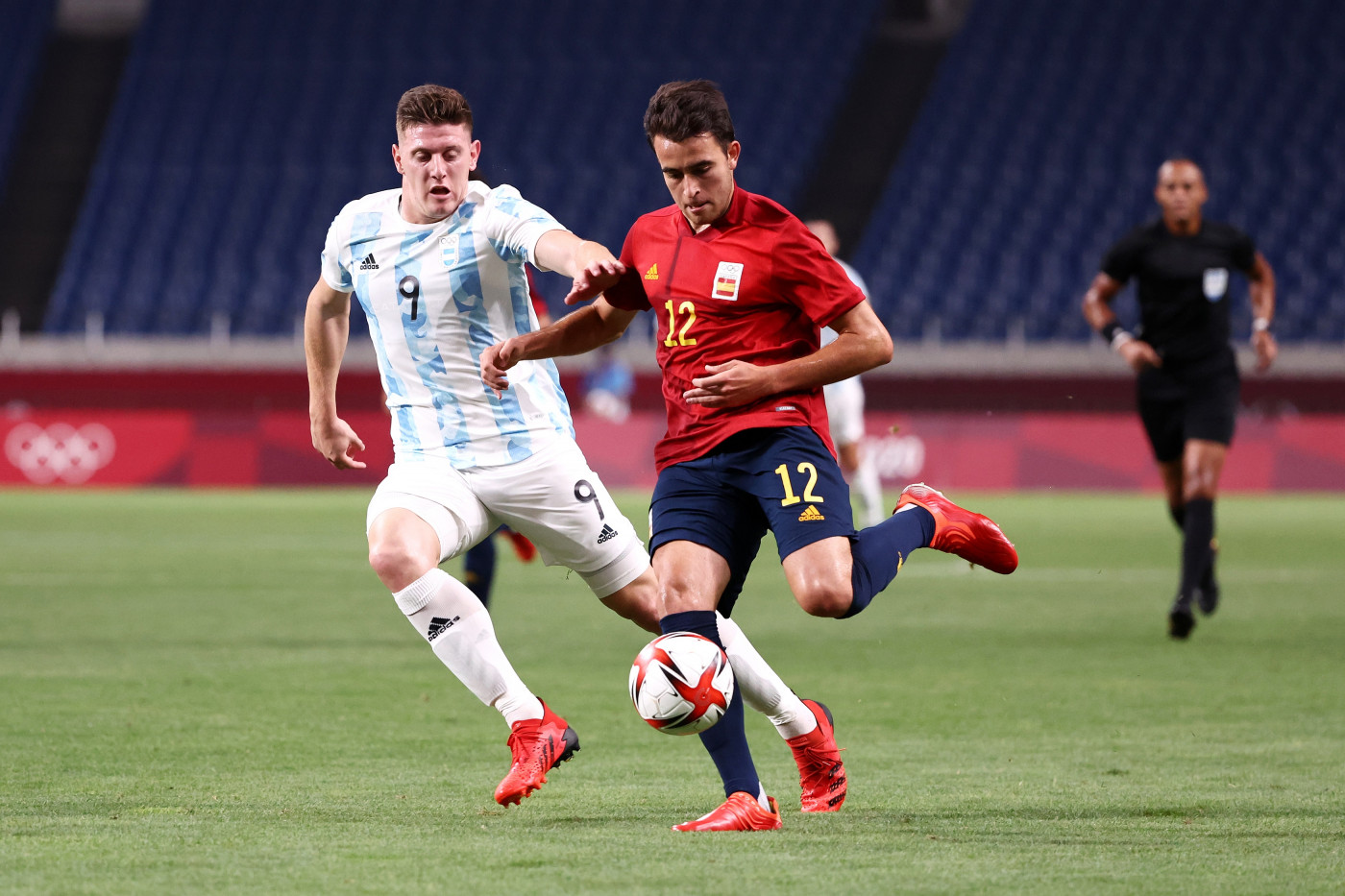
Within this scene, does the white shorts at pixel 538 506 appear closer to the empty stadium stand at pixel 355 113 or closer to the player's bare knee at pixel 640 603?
the player's bare knee at pixel 640 603

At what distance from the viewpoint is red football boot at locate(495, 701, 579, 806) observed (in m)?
4.46

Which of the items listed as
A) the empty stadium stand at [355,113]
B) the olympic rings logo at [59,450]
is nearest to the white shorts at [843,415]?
the olympic rings logo at [59,450]

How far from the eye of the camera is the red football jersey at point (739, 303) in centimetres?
457

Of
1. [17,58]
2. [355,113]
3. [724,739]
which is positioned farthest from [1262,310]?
[17,58]

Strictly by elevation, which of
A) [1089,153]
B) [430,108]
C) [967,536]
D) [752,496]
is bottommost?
[967,536]

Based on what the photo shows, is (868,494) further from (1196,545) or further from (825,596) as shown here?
(825,596)

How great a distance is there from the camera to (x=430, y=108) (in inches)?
196

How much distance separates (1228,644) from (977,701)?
2308 mm

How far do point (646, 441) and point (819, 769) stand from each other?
1592 centimetres

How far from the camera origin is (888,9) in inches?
1222

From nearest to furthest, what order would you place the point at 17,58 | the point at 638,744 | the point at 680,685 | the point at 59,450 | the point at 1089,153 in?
1. the point at 680,685
2. the point at 638,744
3. the point at 59,450
4. the point at 1089,153
5. the point at 17,58

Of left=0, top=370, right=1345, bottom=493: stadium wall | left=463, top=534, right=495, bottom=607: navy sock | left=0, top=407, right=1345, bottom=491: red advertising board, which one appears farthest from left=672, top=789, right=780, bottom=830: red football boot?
left=0, top=407, right=1345, bottom=491: red advertising board

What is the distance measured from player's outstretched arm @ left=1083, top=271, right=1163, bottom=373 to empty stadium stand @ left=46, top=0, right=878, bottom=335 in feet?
56.8

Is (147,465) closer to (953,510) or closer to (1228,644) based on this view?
(1228,644)
